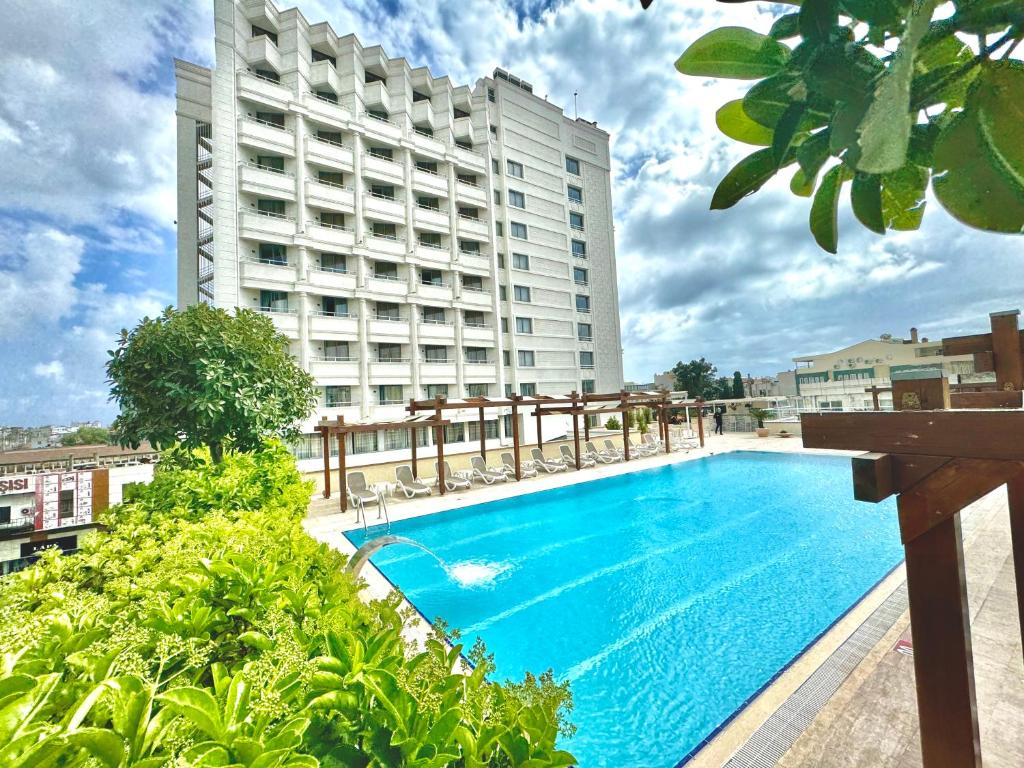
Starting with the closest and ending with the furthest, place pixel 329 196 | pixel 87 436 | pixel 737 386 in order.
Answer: pixel 329 196 → pixel 87 436 → pixel 737 386

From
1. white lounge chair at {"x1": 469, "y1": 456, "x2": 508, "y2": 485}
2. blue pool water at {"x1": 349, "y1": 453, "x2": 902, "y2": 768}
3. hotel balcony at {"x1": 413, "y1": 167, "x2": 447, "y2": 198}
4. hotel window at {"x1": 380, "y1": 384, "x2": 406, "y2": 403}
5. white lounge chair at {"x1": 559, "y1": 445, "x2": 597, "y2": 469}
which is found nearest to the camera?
blue pool water at {"x1": 349, "y1": 453, "x2": 902, "y2": 768}

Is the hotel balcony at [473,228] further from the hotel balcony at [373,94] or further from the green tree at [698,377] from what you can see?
the green tree at [698,377]

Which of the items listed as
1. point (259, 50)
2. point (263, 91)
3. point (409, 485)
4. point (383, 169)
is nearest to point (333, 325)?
point (383, 169)

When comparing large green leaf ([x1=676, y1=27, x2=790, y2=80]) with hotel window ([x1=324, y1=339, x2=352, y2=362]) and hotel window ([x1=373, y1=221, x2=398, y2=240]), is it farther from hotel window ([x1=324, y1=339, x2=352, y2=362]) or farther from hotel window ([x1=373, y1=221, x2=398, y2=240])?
hotel window ([x1=373, y1=221, x2=398, y2=240])

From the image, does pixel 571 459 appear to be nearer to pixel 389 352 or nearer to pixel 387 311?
pixel 389 352

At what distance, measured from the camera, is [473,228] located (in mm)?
28922

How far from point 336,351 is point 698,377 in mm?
43440

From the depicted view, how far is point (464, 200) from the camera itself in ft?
94.3

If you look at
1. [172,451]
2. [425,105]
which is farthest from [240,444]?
[425,105]

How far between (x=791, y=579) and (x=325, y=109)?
96.4 feet

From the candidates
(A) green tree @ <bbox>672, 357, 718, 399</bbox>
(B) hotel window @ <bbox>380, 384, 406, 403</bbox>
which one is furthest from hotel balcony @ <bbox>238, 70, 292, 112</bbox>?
(A) green tree @ <bbox>672, 357, 718, 399</bbox>

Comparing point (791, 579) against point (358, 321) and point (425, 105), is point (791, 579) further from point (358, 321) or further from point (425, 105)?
point (425, 105)

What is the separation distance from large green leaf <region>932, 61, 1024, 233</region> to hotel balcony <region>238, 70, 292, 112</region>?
29154mm

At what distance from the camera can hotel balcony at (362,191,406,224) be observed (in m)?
24.8
